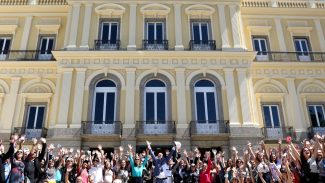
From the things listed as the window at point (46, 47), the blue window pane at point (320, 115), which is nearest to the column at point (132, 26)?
the window at point (46, 47)

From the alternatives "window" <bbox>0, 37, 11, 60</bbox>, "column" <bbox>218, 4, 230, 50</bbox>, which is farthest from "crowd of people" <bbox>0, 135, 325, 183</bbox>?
"window" <bbox>0, 37, 11, 60</bbox>

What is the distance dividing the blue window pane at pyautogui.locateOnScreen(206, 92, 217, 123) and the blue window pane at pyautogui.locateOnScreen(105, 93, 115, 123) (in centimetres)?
566

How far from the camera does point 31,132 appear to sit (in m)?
20.1

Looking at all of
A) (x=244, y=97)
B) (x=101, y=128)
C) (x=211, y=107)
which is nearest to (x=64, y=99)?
(x=101, y=128)

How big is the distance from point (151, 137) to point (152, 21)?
27.1 feet

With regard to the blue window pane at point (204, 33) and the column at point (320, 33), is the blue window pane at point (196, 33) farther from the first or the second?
the column at point (320, 33)

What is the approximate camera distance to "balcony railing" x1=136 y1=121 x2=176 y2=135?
1889cm

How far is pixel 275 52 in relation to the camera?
22.9 meters

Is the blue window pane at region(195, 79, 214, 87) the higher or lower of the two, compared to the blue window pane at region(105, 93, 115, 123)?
higher

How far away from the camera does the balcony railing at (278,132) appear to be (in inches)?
798

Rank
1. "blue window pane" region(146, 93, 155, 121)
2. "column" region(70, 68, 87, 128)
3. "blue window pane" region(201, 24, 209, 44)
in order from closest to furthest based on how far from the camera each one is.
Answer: "column" region(70, 68, 87, 128)
"blue window pane" region(146, 93, 155, 121)
"blue window pane" region(201, 24, 209, 44)

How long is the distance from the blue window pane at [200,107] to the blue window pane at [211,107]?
36cm

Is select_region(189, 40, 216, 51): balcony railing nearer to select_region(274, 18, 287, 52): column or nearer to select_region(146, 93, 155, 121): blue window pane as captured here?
select_region(146, 93, 155, 121): blue window pane

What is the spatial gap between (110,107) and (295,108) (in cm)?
1145
